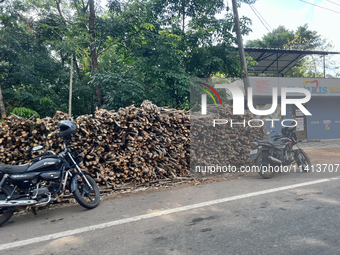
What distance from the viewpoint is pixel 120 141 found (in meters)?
6.11

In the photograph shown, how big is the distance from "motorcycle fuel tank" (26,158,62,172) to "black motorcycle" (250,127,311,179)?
15.8 ft

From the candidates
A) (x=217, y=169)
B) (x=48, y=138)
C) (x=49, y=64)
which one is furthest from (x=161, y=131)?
(x=49, y=64)

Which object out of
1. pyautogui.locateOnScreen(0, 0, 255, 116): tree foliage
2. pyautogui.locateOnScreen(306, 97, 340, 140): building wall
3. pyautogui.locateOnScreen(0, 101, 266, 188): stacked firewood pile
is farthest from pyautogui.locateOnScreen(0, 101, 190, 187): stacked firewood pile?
pyautogui.locateOnScreen(306, 97, 340, 140): building wall

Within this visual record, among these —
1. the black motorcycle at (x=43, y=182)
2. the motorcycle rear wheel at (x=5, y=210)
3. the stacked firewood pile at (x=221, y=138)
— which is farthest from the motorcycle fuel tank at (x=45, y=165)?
the stacked firewood pile at (x=221, y=138)

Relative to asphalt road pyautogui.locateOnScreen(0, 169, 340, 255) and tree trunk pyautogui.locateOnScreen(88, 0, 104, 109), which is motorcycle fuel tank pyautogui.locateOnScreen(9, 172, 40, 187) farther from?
tree trunk pyautogui.locateOnScreen(88, 0, 104, 109)

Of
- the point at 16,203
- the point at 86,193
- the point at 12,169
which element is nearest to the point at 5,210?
the point at 16,203

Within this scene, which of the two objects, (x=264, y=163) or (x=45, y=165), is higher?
(x=45, y=165)

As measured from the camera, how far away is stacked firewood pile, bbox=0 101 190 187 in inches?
210

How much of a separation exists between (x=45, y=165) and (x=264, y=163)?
5.27m

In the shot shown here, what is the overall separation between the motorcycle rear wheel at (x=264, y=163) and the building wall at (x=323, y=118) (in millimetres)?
13938

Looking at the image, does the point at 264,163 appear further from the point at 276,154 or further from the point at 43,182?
the point at 43,182

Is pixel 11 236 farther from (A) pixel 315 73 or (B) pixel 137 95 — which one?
(A) pixel 315 73

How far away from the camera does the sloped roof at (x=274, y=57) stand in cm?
1730

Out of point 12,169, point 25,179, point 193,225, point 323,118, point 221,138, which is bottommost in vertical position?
point 193,225
